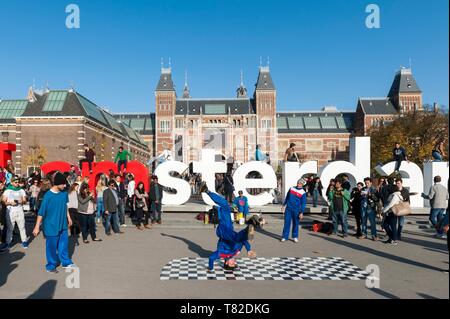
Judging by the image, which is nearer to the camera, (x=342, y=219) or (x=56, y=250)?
(x=56, y=250)

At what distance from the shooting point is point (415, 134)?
104 feet

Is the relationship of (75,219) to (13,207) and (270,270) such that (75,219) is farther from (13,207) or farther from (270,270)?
(270,270)

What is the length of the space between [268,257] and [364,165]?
26.6 feet

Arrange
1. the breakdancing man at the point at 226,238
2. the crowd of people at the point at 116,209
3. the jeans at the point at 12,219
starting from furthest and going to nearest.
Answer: the jeans at the point at 12,219 < the crowd of people at the point at 116,209 < the breakdancing man at the point at 226,238

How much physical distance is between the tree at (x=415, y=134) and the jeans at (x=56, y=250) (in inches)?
1272

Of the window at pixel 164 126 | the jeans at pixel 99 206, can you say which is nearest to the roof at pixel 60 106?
the jeans at pixel 99 206

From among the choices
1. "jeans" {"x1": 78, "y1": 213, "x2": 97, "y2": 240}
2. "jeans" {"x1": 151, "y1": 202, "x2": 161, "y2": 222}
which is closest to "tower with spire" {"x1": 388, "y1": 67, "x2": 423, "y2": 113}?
"jeans" {"x1": 151, "y1": 202, "x2": 161, "y2": 222}

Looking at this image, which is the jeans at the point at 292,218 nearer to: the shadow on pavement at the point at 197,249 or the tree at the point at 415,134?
the shadow on pavement at the point at 197,249

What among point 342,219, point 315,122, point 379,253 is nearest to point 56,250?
point 379,253

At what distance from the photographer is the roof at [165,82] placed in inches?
2685

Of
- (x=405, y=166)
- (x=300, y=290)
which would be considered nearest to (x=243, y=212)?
(x=300, y=290)

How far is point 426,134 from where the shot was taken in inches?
1237

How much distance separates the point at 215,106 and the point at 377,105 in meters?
33.5
